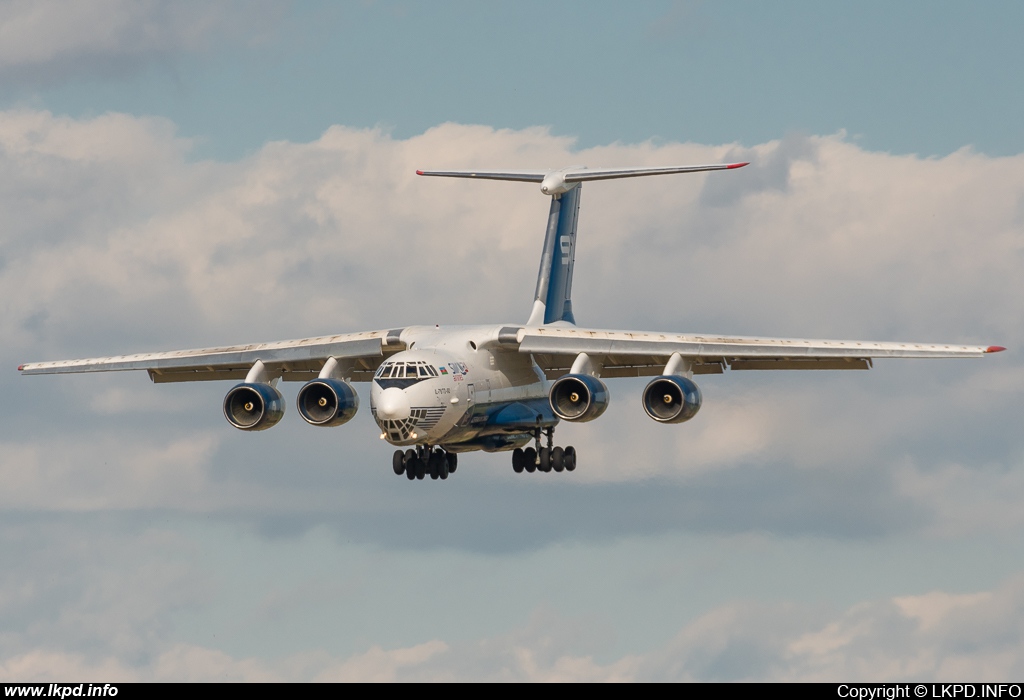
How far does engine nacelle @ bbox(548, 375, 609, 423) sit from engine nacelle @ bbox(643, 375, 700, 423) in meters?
0.80

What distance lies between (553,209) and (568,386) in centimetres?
722

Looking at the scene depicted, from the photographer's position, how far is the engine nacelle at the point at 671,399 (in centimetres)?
2795

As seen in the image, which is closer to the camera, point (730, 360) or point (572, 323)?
point (730, 360)

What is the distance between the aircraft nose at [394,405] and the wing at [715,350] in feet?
10.9

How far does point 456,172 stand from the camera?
33.3m

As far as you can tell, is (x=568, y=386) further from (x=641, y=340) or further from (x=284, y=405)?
(x=284, y=405)

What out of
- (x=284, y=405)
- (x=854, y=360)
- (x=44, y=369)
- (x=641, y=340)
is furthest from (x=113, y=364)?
(x=854, y=360)

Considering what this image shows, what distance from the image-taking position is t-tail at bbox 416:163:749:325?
33.5m

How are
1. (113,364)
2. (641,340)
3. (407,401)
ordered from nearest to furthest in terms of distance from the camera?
(407,401) → (641,340) → (113,364)

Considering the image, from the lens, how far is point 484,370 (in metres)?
30.0

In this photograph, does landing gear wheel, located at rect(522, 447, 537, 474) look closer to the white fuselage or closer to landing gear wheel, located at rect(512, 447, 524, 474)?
landing gear wheel, located at rect(512, 447, 524, 474)

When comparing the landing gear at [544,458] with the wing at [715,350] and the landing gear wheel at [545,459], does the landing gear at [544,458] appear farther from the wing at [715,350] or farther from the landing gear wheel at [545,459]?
the wing at [715,350]
